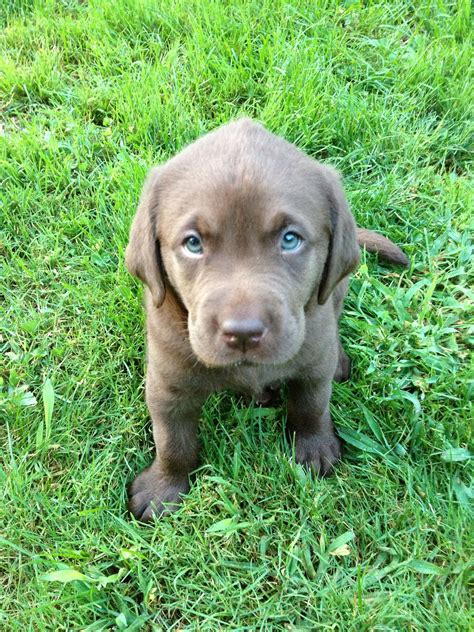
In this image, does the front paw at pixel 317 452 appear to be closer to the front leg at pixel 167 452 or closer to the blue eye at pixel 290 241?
the front leg at pixel 167 452

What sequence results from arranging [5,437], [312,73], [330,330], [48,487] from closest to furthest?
[330,330], [48,487], [5,437], [312,73]

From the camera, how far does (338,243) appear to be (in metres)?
2.55

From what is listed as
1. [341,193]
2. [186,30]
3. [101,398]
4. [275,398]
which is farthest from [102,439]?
[186,30]

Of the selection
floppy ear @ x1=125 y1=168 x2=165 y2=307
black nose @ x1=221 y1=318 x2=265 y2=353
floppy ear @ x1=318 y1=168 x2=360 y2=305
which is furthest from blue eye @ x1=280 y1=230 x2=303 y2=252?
floppy ear @ x1=125 y1=168 x2=165 y2=307

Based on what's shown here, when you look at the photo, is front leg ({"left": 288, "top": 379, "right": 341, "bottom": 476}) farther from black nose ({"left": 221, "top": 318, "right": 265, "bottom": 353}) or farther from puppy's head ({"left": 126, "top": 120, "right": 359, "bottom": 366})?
black nose ({"left": 221, "top": 318, "right": 265, "bottom": 353})

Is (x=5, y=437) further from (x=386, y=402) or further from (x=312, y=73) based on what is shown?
(x=312, y=73)

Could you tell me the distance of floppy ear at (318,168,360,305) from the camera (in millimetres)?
2551

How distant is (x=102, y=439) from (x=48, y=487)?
311 millimetres

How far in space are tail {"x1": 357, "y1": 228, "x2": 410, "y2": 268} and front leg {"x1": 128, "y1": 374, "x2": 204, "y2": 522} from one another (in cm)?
130

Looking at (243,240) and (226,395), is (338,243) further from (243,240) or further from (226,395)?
(226,395)

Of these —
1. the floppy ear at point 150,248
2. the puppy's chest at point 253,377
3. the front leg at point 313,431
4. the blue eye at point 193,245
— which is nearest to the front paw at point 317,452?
the front leg at point 313,431

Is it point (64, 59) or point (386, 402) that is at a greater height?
point (64, 59)

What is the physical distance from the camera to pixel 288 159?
8.08ft

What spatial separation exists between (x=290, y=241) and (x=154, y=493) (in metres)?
1.29
